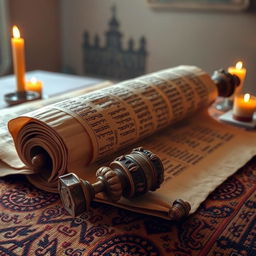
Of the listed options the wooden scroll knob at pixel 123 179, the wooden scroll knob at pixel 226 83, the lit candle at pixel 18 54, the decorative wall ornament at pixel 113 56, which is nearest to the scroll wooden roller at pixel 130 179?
the wooden scroll knob at pixel 123 179

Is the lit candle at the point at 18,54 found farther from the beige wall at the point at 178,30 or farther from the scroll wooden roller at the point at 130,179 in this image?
the beige wall at the point at 178,30

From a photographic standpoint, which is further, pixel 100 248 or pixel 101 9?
pixel 101 9

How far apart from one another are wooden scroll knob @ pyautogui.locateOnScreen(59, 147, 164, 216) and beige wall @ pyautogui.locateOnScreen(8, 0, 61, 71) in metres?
1.99

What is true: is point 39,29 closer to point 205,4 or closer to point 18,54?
point 205,4

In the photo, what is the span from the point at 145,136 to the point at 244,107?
1.00ft

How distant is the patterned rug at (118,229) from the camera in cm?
41

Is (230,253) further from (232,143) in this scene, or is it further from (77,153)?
(232,143)

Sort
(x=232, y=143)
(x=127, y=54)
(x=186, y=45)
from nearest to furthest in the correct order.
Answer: (x=232, y=143)
(x=186, y=45)
(x=127, y=54)

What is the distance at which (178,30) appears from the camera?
213 centimetres

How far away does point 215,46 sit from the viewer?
2.05 meters

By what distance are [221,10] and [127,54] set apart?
2.26 feet

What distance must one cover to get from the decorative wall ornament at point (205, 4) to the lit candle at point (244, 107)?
3.98ft

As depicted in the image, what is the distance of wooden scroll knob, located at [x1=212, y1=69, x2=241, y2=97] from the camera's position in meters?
0.83

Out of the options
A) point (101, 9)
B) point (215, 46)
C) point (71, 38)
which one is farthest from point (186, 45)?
point (71, 38)
